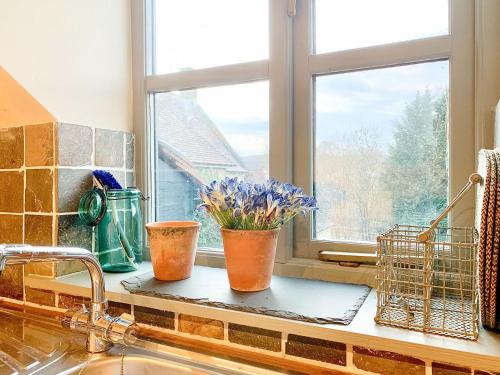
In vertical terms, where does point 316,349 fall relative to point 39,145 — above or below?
below

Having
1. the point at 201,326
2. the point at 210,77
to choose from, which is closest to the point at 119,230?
the point at 201,326

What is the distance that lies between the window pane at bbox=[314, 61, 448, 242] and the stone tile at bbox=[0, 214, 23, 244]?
2.87 feet

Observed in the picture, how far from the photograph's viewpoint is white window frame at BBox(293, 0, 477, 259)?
0.91 metres

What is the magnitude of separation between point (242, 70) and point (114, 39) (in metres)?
0.45

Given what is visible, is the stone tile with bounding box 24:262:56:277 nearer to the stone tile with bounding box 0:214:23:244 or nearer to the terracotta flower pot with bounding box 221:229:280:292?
the stone tile with bounding box 0:214:23:244

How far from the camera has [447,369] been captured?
0.68 meters

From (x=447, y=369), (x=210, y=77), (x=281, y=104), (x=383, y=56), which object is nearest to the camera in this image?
(x=447, y=369)

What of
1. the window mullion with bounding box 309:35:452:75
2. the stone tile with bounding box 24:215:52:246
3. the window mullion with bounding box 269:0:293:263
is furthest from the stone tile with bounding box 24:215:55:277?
the window mullion with bounding box 309:35:452:75

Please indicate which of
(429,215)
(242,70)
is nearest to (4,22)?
(242,70)

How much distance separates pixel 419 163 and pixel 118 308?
86 cm

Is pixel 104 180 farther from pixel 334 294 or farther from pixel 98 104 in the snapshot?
pixel 334 294

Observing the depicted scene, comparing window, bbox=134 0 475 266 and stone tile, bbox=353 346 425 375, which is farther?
window, bbox=134 0 475 266

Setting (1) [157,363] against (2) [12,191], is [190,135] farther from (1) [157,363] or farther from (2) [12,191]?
(1) [157,363]

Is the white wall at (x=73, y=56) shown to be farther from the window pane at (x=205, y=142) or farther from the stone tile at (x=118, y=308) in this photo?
the stone tile at (x=118, y=308)
